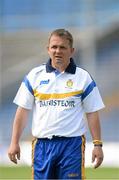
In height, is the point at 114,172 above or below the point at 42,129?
below

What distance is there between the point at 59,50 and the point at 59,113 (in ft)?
1.45

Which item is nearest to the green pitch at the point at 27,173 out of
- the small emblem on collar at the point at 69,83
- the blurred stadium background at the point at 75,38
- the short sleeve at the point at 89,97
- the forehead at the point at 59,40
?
the blurred stadium background at the point at 75,38

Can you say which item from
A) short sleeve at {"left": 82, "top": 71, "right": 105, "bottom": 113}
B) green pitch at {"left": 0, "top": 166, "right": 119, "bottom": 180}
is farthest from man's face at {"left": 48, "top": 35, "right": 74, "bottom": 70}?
green pitch at {"left": 0, "top": 166, "right": 119, "bottom": 180}

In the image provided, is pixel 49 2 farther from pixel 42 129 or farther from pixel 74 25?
pixel 42 129

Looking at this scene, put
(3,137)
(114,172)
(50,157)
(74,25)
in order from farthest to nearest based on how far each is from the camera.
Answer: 1. (74,25)
2. (3,137)
3. (114,172)
4. (50,157)

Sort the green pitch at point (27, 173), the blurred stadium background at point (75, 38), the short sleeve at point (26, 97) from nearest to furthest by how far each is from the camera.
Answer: the short sleeve at point (26, 97)
the green pitch at point (27, 173)
the blurred stadium background at point (75, 38)

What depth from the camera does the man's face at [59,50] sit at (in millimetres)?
5219

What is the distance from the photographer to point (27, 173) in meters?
10.8

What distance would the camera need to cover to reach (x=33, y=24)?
52.7 feet

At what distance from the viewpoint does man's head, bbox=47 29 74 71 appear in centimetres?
522

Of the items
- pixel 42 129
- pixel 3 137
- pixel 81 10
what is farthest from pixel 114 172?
pixel 42 129

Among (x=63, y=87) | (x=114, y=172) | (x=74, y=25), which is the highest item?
(x=74, y=25)

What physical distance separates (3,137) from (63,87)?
9811mm

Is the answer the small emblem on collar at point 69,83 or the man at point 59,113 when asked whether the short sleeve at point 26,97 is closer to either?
the man at point 59,113
